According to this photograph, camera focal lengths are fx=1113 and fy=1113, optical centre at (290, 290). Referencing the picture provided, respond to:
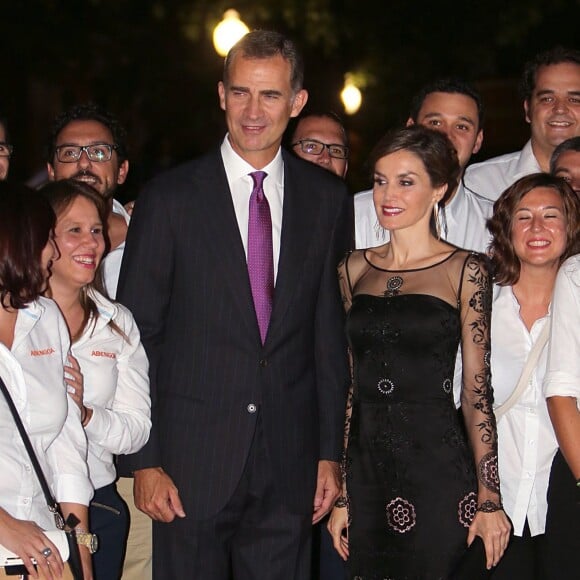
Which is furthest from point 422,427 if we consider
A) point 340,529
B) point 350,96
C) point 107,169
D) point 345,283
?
point 350,96

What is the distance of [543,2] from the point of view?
606 inches

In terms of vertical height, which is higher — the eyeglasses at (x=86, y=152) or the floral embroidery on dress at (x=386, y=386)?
the eyeglasses at (x=86, y=152)

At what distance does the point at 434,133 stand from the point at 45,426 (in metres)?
1.87

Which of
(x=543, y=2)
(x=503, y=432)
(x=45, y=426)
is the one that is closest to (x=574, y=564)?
(x=503, y=432)

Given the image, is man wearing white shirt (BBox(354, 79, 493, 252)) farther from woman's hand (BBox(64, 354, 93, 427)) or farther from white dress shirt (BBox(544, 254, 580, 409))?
woman's hand (BBox(64, 354, 93, 427))

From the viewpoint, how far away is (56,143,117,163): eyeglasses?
4.80 meters

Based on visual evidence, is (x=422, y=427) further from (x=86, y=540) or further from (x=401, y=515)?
(x=86, y=540)

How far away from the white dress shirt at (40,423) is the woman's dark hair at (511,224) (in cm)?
172

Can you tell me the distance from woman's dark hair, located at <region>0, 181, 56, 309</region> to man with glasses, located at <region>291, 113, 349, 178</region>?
98.9 inches

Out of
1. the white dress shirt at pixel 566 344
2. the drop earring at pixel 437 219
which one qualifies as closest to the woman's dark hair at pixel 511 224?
the drop earring at pixel 437 219

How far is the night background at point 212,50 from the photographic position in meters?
15.2

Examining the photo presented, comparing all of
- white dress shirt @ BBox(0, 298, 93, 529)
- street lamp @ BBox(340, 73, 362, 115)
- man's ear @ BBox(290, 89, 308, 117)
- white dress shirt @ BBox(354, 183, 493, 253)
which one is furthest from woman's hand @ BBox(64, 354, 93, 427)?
street lamp @ BBox(340, 73, 362, 115)

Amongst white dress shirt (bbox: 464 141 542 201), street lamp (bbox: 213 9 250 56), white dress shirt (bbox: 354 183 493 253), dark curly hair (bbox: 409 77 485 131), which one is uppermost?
street lamp (bbox: 213 9 250 56)

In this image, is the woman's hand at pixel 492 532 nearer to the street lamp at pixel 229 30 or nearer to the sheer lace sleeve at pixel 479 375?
the sheer lace sleeve at pixel 479 375
